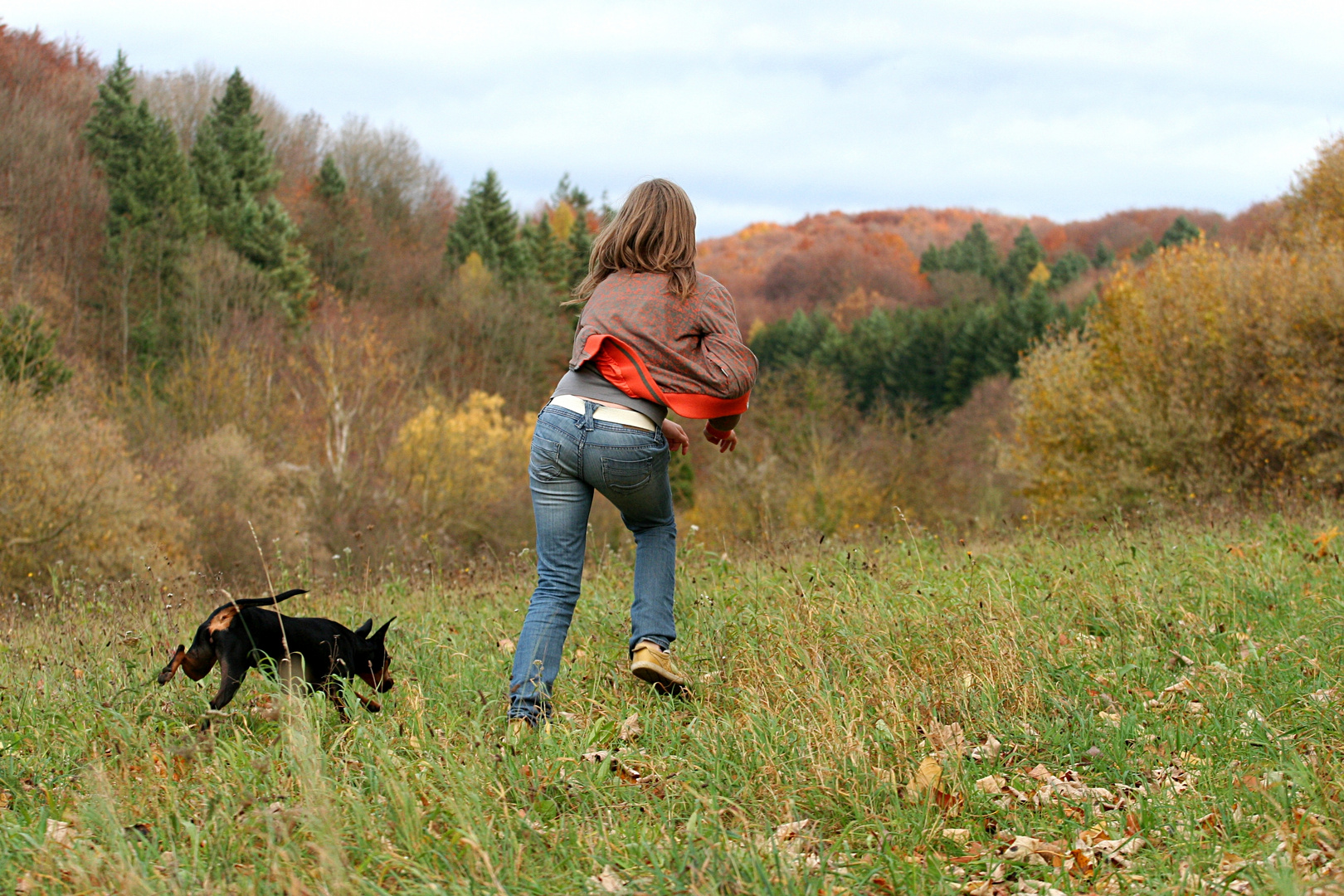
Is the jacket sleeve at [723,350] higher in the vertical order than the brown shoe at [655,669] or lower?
→ higher

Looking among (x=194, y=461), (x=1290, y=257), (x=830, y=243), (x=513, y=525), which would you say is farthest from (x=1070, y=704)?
(x=830, y=243)

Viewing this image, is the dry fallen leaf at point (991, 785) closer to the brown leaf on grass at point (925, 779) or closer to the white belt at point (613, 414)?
the brown leaf on grass at point (925, 779)

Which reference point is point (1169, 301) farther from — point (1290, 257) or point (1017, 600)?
point (1017, 600)

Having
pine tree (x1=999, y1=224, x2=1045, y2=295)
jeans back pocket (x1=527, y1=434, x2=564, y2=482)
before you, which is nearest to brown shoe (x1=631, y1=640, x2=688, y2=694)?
jeans back pocket (x1=527, y1=434, x2=564, y2=482)

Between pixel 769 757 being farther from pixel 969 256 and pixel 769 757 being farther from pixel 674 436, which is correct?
pixel 969 256

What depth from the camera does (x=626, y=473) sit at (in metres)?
3.58

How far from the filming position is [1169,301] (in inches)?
910

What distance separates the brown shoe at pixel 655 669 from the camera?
375 centimetres

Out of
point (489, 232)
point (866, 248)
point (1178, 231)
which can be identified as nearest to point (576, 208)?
point (489, 232)

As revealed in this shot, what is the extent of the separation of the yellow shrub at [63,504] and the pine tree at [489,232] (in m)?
32.8

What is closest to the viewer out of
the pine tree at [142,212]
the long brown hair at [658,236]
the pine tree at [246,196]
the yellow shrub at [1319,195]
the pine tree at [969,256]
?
the long brown hair at [658,236]

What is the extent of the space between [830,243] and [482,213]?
177 ft

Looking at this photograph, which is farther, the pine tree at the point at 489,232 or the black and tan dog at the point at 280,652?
the pine tree at the point at 489,232

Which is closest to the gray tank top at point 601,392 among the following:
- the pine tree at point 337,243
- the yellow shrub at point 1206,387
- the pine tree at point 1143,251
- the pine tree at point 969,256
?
the yellow shrub at point 1206,387
